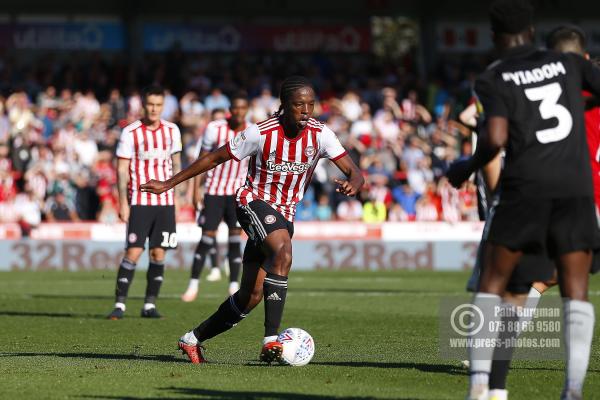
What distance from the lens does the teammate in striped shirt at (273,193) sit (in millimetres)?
9039

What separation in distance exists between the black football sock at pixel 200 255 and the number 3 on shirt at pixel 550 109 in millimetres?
10616

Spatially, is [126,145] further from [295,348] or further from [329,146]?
[295,348]

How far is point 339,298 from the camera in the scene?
55.5ft

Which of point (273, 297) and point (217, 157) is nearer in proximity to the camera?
point (217, 157)

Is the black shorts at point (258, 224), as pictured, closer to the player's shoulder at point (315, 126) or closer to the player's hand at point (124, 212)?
the player's shoulder at point (315, 126)

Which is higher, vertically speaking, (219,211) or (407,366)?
(219,211)

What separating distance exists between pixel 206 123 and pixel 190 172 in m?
19.3

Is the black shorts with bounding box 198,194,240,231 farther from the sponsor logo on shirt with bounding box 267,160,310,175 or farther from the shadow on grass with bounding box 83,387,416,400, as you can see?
the shadow on grass with bounding box 83,387,416,400

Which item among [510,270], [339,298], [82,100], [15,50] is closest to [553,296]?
[339,298]

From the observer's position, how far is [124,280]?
13883mm

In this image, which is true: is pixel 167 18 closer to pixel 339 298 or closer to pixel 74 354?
pixel 339 298

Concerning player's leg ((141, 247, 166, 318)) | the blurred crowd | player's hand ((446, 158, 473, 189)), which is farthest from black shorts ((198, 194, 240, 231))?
player's hand ((446, 158, 473, 189))

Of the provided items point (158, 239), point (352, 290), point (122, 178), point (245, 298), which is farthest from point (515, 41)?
point (352, 290)

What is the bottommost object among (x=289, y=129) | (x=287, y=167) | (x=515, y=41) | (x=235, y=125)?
(x=287, y=167)
